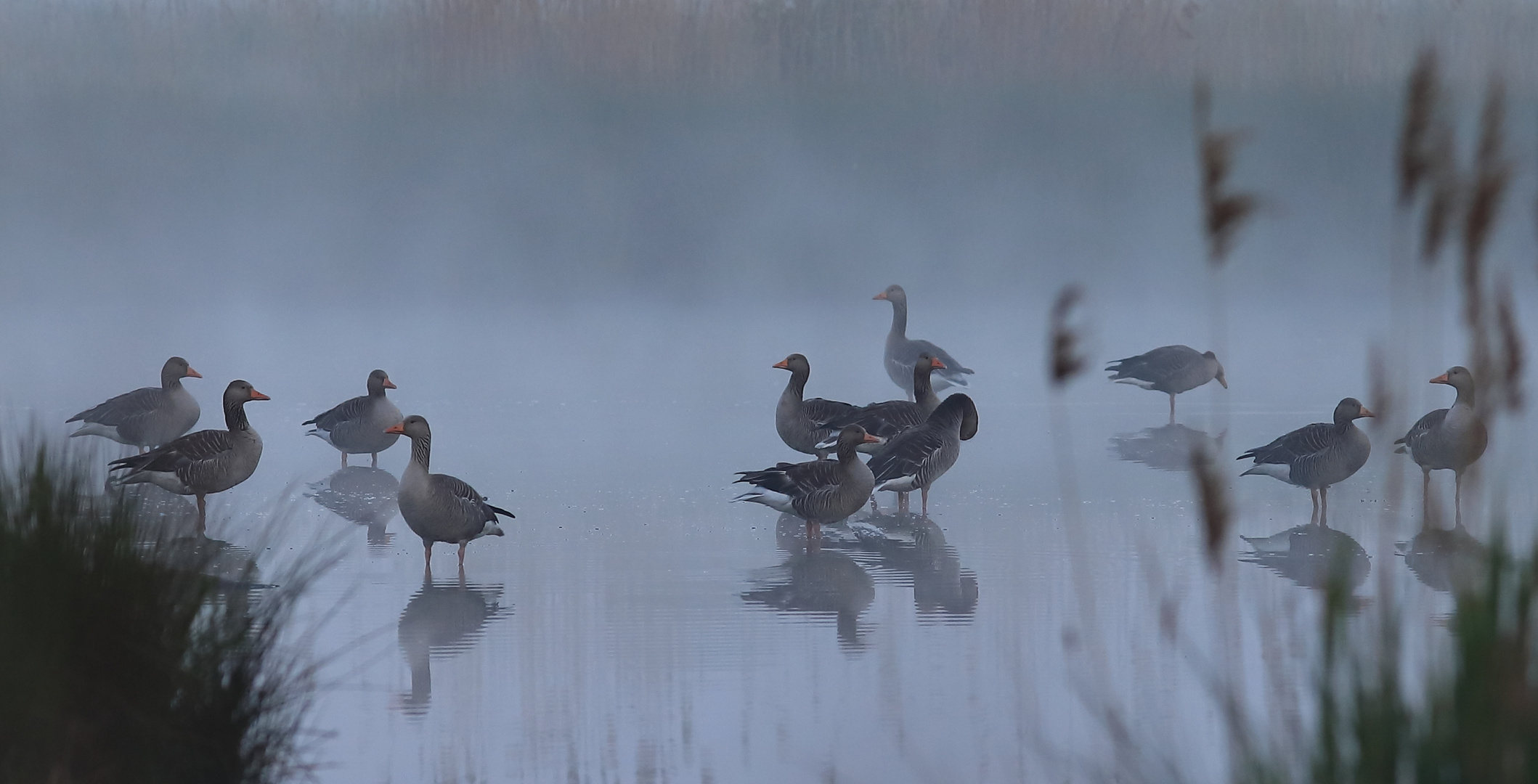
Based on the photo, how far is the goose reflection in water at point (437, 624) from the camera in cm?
560

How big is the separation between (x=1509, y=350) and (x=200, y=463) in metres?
8.17

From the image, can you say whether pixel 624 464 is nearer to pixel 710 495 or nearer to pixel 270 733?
pixel 710 495

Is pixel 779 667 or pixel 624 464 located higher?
pixel 624 464

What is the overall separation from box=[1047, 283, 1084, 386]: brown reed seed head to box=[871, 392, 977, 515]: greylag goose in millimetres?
6849

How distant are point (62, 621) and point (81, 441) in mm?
1095

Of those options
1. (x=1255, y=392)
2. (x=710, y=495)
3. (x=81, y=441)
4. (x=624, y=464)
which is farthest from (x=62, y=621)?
(x=1255, y=392)

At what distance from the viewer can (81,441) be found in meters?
4.21

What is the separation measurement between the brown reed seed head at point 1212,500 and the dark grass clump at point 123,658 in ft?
7.20

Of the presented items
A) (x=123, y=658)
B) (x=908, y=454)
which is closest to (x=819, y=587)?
(x=908, y=454)

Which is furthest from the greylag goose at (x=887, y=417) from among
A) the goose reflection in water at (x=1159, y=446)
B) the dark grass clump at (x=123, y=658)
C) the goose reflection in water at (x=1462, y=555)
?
the goose reflection in water at (x=1462, y=555)

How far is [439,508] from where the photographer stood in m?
7.75

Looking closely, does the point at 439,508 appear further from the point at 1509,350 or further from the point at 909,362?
the point at 909,362

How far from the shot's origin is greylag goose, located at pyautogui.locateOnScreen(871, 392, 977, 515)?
31.8 feet

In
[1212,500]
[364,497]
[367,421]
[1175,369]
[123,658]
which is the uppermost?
[1175,369]
